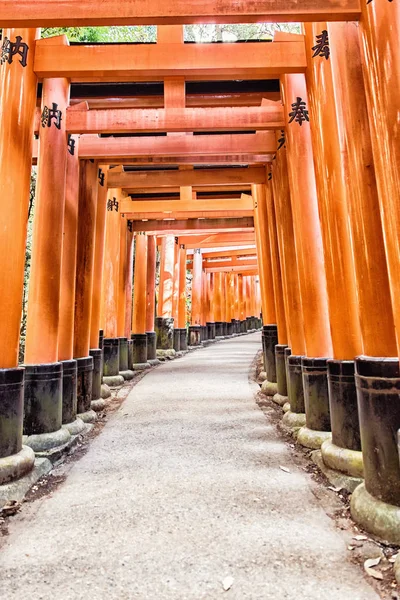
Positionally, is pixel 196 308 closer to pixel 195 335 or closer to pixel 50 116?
pixel 195 335

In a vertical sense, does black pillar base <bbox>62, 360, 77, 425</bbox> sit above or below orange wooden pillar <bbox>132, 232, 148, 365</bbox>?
below

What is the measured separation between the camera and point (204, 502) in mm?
2738

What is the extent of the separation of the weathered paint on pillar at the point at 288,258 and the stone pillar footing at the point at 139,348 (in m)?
6.48

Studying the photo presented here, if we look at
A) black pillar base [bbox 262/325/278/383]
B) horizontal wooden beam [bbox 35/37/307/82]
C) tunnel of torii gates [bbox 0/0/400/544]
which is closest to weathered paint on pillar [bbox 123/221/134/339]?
tunnel of torii gates [bbox 0/0/400/544]

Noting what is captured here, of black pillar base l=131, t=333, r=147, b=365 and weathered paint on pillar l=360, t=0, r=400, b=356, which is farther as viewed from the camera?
black pillar base l=131, t=333, r=147, b=365

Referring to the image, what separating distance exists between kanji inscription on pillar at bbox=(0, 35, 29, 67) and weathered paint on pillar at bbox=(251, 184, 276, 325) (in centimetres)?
479

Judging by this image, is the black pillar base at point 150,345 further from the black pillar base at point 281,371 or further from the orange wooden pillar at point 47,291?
the orange wooden pillar at point 47,291

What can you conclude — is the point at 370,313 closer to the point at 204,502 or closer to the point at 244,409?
the point at 204,502

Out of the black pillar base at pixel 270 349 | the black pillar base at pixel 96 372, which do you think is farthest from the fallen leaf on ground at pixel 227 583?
the black pillar base at pixel 270 349

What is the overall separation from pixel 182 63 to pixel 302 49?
1.20 metres

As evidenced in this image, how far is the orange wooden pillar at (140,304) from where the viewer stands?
432 inches

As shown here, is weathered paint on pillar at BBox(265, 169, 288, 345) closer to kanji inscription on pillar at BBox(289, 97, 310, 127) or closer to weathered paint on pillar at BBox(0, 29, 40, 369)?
kanji inscription on pillar at BBox(289, 97, 310, 127)

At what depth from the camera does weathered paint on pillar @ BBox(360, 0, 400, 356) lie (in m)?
2.08

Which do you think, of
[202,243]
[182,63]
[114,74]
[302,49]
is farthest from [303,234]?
[202,243]
